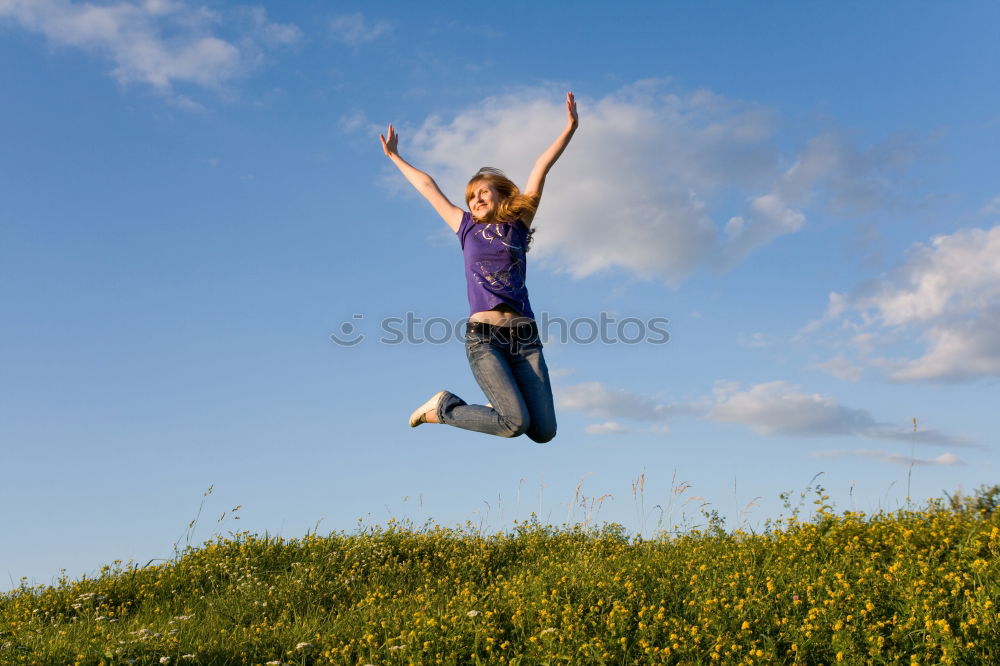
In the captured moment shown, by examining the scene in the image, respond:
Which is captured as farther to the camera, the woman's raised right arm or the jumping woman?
the woman's raised right arm

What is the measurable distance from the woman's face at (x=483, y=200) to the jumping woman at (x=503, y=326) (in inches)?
0.4

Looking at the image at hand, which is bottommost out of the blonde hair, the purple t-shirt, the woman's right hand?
the purple t-shirt

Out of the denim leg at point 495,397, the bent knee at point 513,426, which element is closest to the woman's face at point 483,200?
the denim leg at point 495,397

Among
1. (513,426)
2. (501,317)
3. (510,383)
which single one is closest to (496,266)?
(501,317)

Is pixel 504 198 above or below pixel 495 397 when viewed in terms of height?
above

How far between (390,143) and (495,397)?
11.0ft

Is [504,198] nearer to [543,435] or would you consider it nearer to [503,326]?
[503,326]

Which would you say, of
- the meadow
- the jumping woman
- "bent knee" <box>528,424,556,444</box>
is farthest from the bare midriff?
the meadow

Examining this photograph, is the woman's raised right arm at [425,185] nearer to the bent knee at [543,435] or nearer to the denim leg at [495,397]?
the denim leg at [495,397]

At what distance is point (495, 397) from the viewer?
7.20 m

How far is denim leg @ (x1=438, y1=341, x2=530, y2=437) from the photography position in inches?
280

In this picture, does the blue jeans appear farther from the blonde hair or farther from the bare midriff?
the blonde hair

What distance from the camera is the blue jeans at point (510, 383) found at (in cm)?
714

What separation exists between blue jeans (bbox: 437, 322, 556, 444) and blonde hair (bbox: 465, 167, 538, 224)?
3.82 feet
